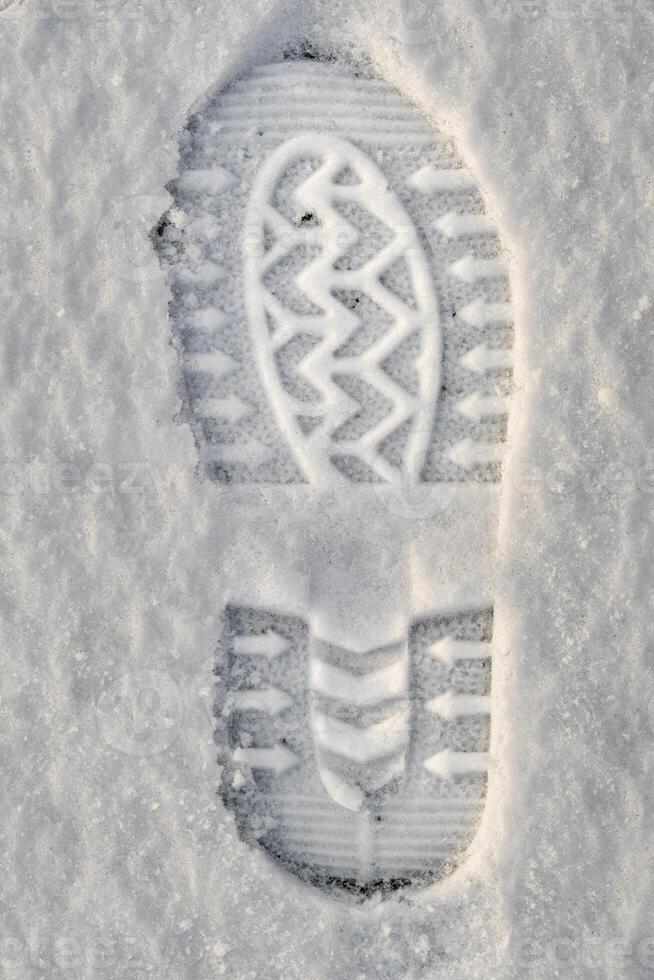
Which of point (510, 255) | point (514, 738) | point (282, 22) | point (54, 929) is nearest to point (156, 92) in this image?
point (282, 22)

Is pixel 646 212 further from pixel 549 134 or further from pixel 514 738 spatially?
pixel 514 738

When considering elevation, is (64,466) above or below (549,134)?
below

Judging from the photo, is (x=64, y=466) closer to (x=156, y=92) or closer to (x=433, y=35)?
(x=156, y=92)

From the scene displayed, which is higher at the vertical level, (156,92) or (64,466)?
(156,92)

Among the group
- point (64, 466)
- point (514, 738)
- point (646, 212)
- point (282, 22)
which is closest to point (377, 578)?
point (514, 738)

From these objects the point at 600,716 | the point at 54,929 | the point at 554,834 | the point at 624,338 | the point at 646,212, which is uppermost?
the point at 646,212

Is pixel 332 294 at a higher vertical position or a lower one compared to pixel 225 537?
higher
